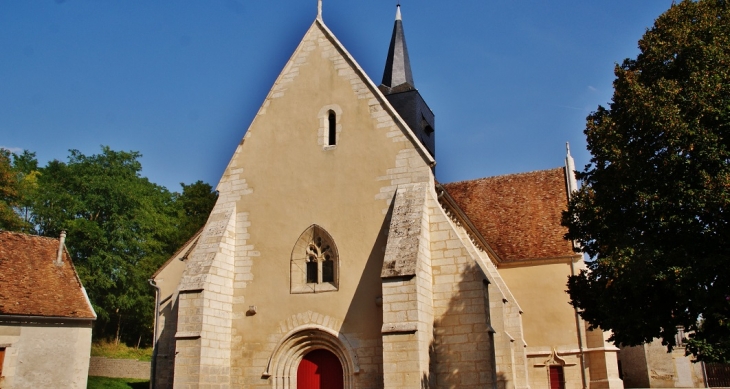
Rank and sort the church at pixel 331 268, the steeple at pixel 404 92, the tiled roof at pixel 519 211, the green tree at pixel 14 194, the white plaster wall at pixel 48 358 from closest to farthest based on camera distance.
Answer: the church at pixel 331 268, the white plaster wall at pixel 48 358, the steeple at pixel 404 92, the tiled roof at pixel 519 211, the green tree at pixel 14 194

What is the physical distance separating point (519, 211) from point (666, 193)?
488 inches

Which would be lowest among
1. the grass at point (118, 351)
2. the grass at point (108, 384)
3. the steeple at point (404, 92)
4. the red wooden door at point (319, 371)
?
the grass at point (108, 384)

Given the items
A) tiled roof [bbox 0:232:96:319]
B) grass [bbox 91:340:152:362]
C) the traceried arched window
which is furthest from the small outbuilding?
grass [bbox 91:340:152:362]

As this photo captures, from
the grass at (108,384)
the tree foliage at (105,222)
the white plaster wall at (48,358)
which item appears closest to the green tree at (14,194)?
the tree foliage at (105,222)

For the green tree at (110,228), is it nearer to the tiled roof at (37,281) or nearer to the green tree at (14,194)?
the green tree at (14,194)

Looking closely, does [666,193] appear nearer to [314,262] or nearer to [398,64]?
[314,262]

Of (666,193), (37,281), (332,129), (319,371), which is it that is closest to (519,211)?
(332,129)

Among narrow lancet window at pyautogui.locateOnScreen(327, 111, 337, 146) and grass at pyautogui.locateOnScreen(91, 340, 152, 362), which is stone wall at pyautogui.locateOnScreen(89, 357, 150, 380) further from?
narrow lancet window at pyautogui.locateOnScreen(327, 111, 337, 146)

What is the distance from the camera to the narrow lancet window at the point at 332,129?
14.6m

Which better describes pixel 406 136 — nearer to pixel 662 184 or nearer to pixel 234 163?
pixel 234 163

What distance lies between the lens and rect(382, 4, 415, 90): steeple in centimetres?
2202

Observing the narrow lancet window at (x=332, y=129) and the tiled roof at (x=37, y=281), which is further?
the tiled roof at (x=37, y=281)

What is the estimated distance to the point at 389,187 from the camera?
44.7 feet

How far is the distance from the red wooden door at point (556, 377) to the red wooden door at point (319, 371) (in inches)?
380
